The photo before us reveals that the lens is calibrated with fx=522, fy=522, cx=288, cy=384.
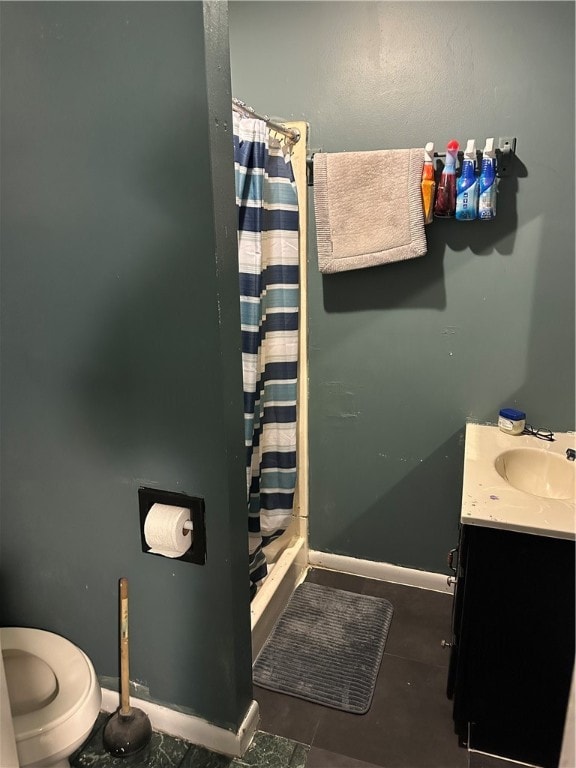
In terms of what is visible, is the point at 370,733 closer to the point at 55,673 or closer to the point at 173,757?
the point at 173,757

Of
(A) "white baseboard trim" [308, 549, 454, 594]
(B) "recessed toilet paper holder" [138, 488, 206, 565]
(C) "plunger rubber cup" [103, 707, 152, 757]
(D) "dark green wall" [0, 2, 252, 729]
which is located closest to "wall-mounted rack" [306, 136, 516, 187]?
(D) "dark green wall" [0, 2, 252, 729]

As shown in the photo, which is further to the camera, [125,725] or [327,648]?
[327,648]

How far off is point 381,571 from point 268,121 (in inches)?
67.7

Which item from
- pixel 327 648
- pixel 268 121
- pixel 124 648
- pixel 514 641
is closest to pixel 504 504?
pixel 514 641

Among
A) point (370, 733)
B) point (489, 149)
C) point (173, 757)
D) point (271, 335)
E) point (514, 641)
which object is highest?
point (489, 149)

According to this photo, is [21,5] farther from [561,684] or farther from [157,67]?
[561,684]

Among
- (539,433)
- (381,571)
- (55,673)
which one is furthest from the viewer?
(381,571)

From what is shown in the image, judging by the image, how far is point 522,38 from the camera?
1.57m

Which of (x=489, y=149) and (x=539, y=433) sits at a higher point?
(x=489, y=149)

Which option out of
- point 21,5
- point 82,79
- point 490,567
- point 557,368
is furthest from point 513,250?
point 21,5

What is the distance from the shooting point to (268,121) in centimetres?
161

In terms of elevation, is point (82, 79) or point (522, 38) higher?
point (522, 38)

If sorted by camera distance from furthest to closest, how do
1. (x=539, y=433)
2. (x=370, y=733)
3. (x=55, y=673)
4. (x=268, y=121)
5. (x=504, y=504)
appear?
1. (x=539, y=433)
2. (x=268, y=121)
3. (x=370, y=733)
4. (x=504, y=504)
5. (x=55, y=673)

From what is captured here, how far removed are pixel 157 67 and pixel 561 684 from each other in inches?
63.7
